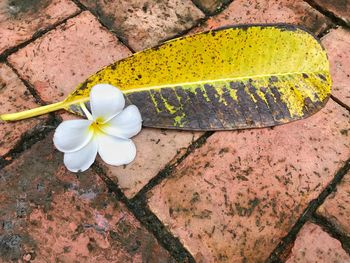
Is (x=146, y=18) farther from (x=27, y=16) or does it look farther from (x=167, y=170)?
(x=167, y=170)

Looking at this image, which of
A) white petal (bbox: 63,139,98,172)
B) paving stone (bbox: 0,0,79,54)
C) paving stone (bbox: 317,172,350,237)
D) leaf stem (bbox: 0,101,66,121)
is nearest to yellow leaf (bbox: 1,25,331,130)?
leaf stem (bbox: 0,101,66,121)

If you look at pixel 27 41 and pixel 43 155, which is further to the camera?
pixel 27 41

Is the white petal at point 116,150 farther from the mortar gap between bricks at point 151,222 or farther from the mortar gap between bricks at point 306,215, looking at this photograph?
the mortar gap between bricks at point 306,215

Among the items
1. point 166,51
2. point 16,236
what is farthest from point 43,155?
point 166,51

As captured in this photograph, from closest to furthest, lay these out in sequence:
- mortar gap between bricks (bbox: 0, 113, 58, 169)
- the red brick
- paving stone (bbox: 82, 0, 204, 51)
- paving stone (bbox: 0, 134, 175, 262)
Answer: paving stone (bbox: 0, 134, 175, 262) → mortar gap between bricks (bbox: 0, 113, 58, 169) → the red brick → paving stone (bbox: 82, 0, 204, 51)

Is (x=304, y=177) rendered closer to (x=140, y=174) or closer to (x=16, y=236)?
(x=140, y=174)

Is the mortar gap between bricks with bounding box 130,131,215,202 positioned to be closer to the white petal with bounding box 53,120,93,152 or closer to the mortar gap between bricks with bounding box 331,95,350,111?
the white petal with bounding box 53,120,93,152
